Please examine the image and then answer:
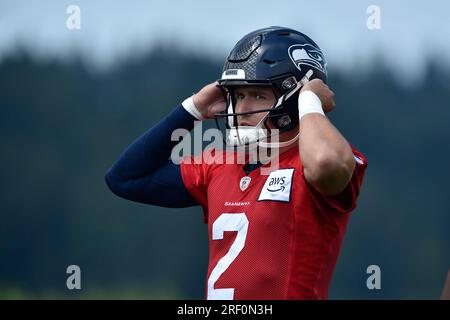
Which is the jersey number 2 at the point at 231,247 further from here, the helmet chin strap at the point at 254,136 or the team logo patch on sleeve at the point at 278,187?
the helmet chin strap at the point at 254,136

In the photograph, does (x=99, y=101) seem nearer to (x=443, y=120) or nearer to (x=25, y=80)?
(x=25, y=80)

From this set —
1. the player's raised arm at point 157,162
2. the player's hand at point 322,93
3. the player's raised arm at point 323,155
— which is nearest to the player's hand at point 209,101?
the player's raised arm at point 157,162

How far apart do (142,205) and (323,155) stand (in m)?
8.85

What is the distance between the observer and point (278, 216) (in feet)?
11.1

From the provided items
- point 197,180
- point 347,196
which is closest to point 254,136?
point 197,180

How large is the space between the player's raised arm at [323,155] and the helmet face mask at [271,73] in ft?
0.95

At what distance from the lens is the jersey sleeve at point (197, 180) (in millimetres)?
3871

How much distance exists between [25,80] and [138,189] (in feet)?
33.7

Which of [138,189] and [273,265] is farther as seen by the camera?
[138,189]

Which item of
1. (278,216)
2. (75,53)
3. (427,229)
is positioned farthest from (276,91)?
(75,53)

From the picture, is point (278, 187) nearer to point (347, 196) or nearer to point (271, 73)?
point (347, 196)

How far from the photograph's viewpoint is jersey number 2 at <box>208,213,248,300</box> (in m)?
3.43

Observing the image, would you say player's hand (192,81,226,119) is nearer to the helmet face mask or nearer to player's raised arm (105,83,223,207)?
player's raised arm (105,83,223,207)

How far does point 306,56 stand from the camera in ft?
12.6
